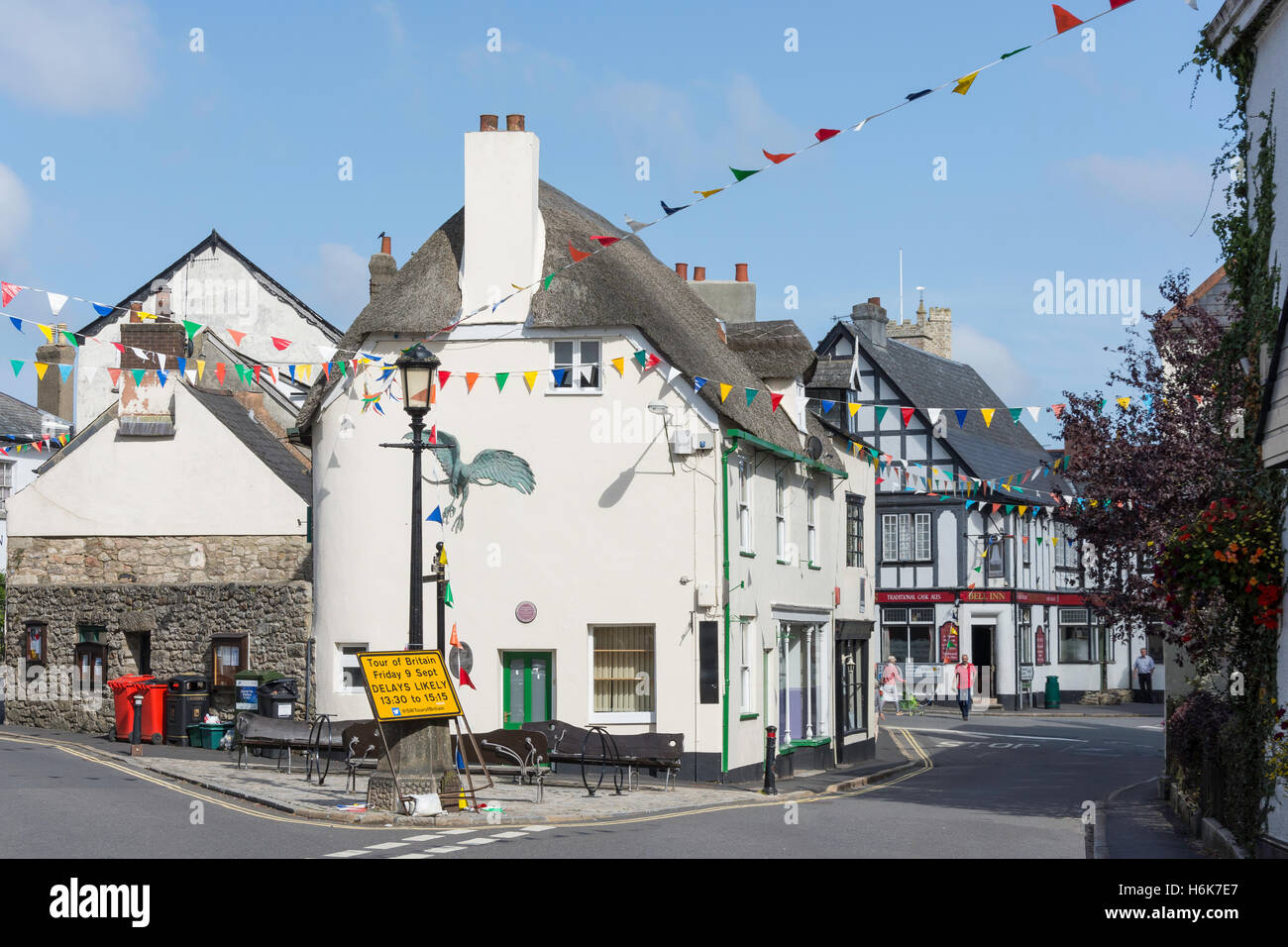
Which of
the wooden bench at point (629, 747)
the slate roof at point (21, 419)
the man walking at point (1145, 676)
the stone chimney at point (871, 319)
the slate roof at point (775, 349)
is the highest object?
the stone chimney at point (871, 319)

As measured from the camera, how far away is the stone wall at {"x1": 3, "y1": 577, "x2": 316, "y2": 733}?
2827 cm

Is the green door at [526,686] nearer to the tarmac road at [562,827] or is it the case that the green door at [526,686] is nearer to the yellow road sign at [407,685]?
the tarmac road at [562,827]

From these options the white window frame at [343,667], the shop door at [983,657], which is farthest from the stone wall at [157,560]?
the shop door at [983,657]

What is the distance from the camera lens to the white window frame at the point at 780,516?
26922 millimetres

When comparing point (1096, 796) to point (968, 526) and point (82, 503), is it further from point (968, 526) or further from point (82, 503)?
point (968, 526)

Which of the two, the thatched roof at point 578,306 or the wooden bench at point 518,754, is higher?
the thatched roof at point 578,306

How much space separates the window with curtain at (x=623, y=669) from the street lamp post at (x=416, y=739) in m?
6.87

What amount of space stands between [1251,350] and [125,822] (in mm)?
12111

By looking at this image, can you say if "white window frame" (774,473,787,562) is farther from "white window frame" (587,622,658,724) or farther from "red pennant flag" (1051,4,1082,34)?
"red pennant flag" (1051,4,1082,34)

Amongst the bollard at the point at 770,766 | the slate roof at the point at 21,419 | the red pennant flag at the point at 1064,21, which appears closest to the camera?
the red pennant flag at the point at 1064,21

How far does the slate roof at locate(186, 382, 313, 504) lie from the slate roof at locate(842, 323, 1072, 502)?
20671 mm

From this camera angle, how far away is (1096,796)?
22359 mm

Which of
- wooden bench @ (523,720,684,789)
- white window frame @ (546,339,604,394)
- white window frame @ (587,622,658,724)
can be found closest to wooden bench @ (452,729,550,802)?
wooden bench @ (523,720,684,789)
